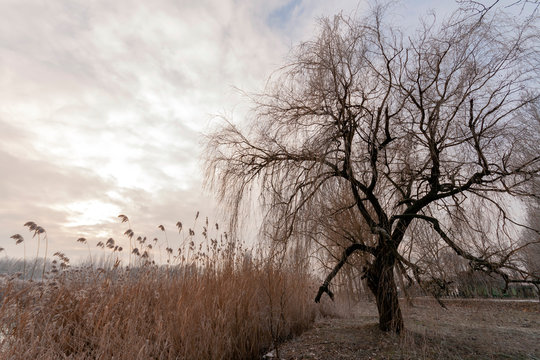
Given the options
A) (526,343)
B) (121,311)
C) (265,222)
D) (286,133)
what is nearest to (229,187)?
(265,222)

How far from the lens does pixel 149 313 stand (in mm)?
3967

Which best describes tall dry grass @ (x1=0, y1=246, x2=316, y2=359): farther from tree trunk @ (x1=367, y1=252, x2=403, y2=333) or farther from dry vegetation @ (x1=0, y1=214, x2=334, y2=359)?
tree trunk @ (x1=367, y1=252, x2=403, y2=333)

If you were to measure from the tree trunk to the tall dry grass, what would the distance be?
145 centimetres

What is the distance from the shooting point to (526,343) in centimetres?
505

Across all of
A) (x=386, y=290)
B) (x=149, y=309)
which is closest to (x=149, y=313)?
(x=149, y=309)

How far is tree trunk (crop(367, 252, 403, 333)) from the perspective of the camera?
4.35 meters

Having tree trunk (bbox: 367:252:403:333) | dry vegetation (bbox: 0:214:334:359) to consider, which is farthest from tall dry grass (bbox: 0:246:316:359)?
tree trunk (bbox: 367:252:403:333)

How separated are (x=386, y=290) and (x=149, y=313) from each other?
3.38 metres

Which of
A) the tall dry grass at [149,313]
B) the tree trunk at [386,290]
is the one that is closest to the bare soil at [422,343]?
the tree trunk at [386,290]

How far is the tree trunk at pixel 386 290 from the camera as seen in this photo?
14.3 feet

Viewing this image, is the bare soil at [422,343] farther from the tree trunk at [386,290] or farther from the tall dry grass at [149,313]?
the tall dry grass at [149,313]

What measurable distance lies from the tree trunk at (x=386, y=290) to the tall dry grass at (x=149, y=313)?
57.0 inches

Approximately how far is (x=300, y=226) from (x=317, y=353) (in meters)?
1.79

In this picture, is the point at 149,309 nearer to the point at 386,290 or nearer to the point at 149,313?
the point at 149,313
